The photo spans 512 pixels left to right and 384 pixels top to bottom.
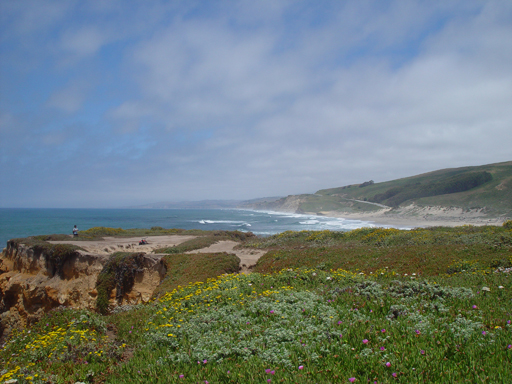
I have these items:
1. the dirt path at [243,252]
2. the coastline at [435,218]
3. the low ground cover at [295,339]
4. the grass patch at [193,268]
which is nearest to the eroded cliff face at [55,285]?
the grass patch at [193,268]

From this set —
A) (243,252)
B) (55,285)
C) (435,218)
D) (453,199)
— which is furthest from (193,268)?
(453,199)

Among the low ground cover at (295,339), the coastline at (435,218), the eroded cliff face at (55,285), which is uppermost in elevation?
the low ground cover at (295,339)

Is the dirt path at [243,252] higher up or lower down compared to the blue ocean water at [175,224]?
higher up

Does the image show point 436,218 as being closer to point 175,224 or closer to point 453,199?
point 453,199

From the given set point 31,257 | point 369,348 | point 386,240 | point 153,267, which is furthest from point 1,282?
point 386,240

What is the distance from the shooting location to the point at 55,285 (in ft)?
54.2

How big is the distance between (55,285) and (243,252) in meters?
13.0

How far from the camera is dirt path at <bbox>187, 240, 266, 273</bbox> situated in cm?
1748

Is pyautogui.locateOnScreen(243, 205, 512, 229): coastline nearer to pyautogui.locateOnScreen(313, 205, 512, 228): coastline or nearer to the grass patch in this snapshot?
pyautogui.locateOnScreen(313, 205, 512, 228): coastline

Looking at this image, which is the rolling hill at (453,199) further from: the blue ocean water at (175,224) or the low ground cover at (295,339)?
the low ground cover at (295,339)

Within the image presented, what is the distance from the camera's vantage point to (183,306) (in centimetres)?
764

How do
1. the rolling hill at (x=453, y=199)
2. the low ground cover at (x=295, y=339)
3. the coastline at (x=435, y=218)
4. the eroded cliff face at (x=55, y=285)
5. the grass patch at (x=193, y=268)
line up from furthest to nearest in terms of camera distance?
the rolling hill at (x=453, y=199)
the coastline at (x=435, y=218)
the eroded cliff face at (x=55, y=285)
the grass patch at (x=193, y=268)
the low ground cover at (x=295, y=339)

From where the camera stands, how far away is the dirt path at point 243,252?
17477mm

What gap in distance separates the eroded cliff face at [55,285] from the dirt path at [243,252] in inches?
199
